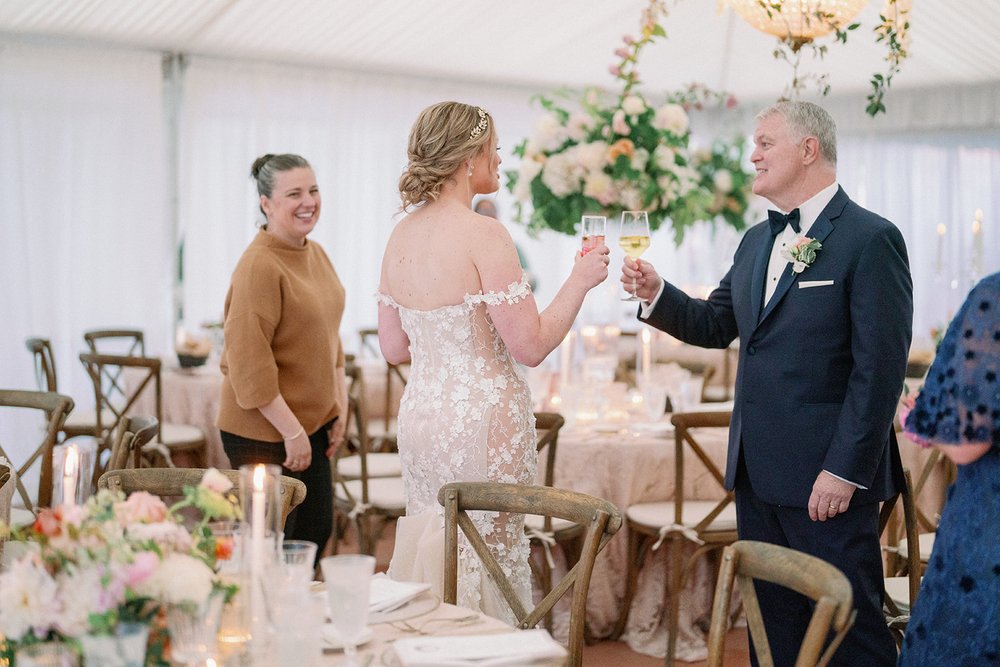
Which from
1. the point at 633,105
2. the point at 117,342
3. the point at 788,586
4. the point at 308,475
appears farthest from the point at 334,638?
the point at 117,342

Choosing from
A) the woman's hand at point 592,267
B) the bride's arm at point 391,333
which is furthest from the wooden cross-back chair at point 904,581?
the bride's arm at point 391,333

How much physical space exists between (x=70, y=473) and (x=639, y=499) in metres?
2.89

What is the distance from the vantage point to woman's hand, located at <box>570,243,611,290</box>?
2896 millimetres

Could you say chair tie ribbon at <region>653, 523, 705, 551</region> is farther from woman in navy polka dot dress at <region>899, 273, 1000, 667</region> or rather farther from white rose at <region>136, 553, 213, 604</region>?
white rose at <region>136, 553, 213, 604</region>

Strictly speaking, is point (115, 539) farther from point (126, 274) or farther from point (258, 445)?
point (126, 274)

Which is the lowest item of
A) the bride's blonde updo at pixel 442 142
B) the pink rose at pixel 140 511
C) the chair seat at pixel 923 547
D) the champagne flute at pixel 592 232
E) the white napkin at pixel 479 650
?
the chair seat at pixel 923 547

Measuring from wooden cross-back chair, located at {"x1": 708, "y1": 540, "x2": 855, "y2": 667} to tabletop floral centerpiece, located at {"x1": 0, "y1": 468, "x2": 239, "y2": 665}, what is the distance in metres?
0.90

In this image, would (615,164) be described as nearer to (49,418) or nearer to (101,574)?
(49,418)

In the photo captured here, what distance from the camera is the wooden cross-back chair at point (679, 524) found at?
4.03 meters

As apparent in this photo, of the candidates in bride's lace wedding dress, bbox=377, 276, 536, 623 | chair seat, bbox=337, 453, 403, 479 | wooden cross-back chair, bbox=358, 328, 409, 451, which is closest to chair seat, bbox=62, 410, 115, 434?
wooden cross-back chair, bbox=358, 328, 409, 451

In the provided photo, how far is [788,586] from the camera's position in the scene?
2066 mm

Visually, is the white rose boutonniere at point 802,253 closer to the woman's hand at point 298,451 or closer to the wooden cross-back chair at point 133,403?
the woman's hand at point 298,451

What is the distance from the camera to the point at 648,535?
14.2ft

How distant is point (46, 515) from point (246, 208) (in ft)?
23.7
